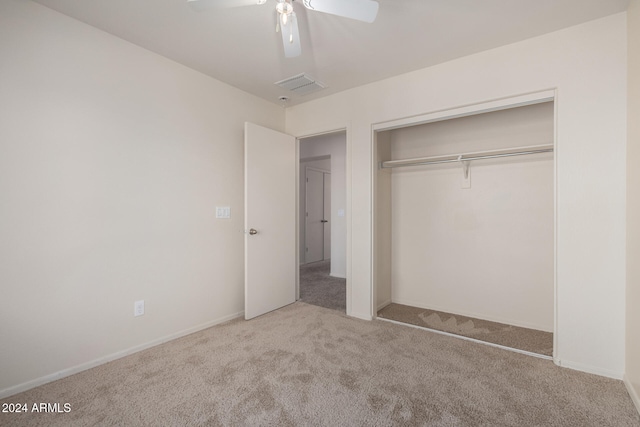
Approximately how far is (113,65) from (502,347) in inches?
149

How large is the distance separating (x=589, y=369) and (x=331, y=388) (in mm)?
1801

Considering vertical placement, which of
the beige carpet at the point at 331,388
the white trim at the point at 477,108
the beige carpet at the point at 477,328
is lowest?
the beige carpet at the point at 477,328

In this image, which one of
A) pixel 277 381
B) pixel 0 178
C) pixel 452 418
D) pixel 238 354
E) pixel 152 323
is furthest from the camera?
pixel 152 323

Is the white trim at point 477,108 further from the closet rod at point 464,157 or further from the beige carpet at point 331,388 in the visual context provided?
the beige carpet at point 331,388

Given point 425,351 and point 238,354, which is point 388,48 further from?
point 238,354

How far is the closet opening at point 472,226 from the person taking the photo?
9.34ft

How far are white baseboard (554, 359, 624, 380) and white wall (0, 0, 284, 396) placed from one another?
289cm

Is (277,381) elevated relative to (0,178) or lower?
lower

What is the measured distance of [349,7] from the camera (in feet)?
5.30

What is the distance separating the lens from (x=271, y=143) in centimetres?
338

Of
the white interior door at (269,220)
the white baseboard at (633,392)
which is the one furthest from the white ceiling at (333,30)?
the white baseboard at (633,392)

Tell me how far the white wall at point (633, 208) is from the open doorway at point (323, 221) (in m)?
2.28

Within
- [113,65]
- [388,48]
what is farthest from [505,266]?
[113,65]

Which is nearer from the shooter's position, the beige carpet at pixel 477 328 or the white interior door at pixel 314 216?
the beige carpet at pixel 477 328
